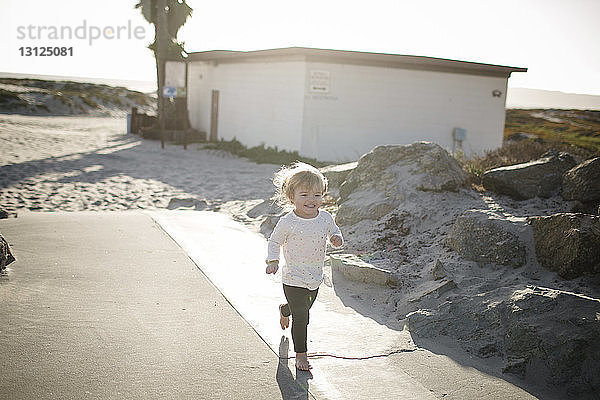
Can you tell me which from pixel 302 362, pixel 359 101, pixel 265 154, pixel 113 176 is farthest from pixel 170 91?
pixel 302 362

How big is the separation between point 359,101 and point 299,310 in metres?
13.8

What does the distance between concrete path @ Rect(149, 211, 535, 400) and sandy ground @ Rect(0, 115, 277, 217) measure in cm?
378

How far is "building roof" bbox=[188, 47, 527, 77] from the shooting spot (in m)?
15.6

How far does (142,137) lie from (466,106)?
12.5 meters

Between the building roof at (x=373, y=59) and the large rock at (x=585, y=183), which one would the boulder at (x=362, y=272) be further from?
the building roof at (x=373, y=59)

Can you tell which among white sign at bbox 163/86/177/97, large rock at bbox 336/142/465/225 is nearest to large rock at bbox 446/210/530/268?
large rock at bbox 336/142/465/225

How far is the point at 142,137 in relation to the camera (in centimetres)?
2222

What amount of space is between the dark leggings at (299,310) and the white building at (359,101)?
1266 cm

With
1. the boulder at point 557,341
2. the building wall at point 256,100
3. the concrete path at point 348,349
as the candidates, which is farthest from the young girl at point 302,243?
the building wall at point 256,100

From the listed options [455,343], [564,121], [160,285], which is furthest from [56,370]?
[564,121]

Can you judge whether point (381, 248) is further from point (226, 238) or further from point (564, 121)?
point (564, 121)

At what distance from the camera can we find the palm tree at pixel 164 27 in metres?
23.5

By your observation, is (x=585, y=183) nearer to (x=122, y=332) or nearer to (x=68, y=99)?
(x=122, y=332)

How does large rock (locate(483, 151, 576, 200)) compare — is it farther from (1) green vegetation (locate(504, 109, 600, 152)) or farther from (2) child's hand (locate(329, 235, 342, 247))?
(1) green vegetation (locate(504, 109, 600, 152))
